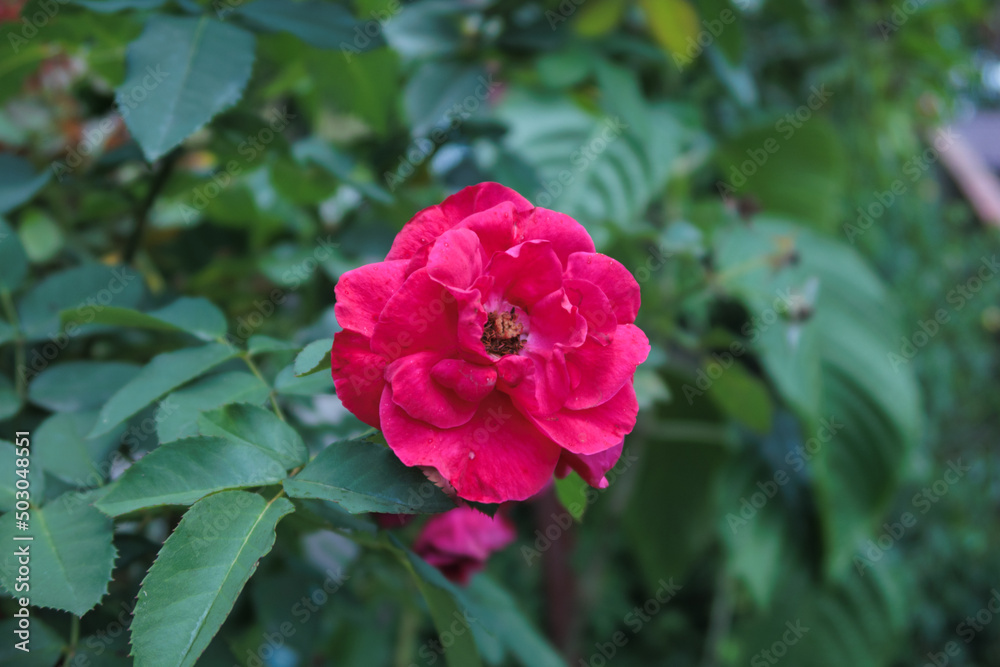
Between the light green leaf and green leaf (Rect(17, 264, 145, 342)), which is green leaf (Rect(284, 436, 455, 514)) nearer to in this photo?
the light green leaf

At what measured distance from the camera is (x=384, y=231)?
71cm

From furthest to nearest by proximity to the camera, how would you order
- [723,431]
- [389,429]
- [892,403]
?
[723,431] < [892,403] < [389,429]

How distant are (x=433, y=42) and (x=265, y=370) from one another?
452 millimetres

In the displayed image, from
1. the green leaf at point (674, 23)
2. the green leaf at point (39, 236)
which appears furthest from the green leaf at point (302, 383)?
the green leaf at point (674, 23)

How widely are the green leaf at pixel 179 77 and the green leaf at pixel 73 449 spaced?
0.61 ft

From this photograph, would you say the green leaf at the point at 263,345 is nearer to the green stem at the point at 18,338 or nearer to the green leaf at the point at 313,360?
the green leaf at the point at 313,360

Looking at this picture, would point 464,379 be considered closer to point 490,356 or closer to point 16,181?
point 490,356

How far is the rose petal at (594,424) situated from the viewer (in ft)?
1.14

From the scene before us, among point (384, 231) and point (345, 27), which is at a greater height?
point (345, 27)

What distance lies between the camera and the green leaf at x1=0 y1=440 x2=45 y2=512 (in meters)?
0.39

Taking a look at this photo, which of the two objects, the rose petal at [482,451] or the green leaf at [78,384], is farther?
the green leaf at [78,384]

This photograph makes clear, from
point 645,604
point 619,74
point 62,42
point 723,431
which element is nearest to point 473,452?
point 62,42

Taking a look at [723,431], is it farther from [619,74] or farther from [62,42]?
[62,42]

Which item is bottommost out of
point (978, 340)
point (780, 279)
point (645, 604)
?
point (645, 604)
